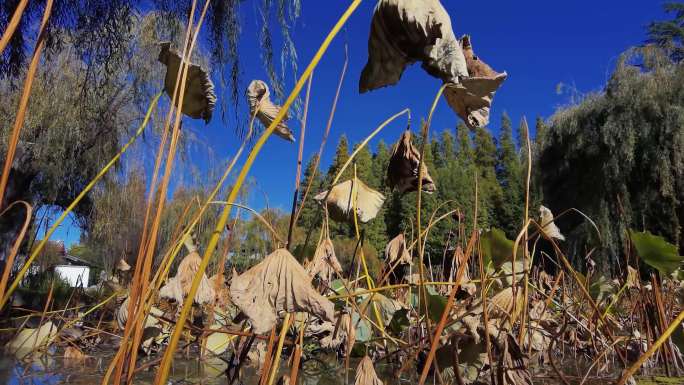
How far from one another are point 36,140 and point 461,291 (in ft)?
12.9

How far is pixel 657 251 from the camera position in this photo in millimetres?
1002

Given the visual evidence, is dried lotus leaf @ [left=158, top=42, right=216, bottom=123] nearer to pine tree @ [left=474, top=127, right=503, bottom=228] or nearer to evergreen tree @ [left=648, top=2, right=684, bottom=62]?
evergreen tree @ [left=648, top=2, right=684, bottom=62]

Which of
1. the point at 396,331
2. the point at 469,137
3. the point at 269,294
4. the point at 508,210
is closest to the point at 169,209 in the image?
the point at 396,331

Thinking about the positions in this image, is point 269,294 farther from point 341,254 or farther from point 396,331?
point 341,254

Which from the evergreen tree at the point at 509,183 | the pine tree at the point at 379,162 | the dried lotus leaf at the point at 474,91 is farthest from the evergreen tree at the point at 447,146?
the dried lotus leaf at the point at 474,91

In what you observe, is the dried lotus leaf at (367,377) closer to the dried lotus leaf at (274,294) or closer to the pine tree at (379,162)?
the dried lotus leaf at (274,294)

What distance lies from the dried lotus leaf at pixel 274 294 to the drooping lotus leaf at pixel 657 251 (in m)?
0.87

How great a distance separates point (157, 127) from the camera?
289 cm

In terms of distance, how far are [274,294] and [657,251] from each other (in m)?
0.98

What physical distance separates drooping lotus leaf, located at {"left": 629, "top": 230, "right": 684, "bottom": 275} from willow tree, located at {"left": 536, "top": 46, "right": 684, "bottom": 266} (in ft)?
17.0

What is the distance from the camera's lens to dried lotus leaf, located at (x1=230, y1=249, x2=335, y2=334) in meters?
0.35

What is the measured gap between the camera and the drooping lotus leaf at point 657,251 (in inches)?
38.3

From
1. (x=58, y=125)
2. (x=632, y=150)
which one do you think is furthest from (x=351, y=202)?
(x=632, y=150)

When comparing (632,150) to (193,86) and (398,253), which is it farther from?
(193,86)
